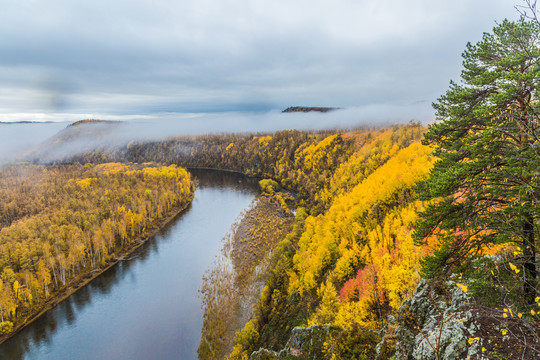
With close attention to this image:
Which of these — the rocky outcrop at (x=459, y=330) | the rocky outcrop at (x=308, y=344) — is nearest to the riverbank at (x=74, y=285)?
the rocky outcrop at (x=308, y=344)

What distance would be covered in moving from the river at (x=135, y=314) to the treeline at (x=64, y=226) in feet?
15.6

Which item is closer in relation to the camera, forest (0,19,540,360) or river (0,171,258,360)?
forest (0,19,540,360)

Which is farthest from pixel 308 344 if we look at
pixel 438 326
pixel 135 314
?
pixel 135 314

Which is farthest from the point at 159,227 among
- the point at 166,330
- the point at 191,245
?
the point at 166,330

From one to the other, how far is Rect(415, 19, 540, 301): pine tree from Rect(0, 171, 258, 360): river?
125 feet

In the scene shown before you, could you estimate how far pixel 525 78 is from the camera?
8852 mm

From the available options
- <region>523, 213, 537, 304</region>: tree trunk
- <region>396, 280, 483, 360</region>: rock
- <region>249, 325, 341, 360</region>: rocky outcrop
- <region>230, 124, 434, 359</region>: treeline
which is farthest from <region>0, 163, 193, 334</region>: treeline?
<region>523, 213, 537, 304</region>: tree trunk

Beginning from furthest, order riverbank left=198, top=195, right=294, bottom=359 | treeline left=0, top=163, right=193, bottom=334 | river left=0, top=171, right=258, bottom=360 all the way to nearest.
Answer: treeline left=0, top=163, right=193, bottom=334 < river left=0, top=171, right=258, bottom=360 < riverbank left=198, top=195, right=294, bottom=359

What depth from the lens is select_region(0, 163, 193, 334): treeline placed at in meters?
47.2

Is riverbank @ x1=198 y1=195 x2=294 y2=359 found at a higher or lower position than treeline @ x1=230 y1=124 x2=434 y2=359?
lower

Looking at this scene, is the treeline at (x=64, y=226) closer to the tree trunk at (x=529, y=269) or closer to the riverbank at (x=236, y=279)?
the riverbank at (x=236, y=279)

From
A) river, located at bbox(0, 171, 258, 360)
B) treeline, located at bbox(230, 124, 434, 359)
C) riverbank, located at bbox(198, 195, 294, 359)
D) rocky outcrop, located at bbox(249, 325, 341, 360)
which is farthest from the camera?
river, located at bbox(0, 171, 258, 360)

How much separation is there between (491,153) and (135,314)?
53477 mm

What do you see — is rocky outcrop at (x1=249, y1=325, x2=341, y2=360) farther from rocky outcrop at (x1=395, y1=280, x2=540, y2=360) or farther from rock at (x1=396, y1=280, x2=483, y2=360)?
rocky outcrop at (x1=395, y1=280, x2=540, y2=360)
